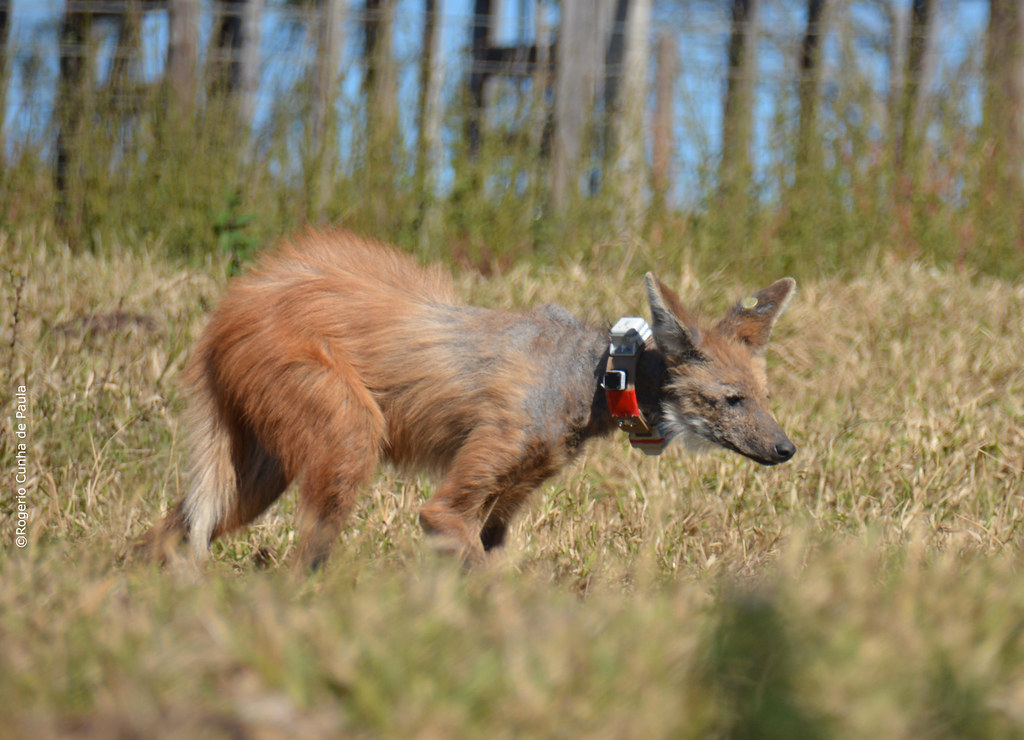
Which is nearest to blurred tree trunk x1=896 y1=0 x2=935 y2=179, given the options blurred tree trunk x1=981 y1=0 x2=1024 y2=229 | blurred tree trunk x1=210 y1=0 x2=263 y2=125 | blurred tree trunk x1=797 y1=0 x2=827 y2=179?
blurred tree trunk x1=981 y1=0 x2=1024 y2=229

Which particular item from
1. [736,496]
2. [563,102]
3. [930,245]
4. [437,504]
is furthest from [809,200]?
[437,504]

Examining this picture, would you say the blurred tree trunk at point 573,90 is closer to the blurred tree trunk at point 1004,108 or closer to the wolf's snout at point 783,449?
the blurred tree trunk at point 1004,108

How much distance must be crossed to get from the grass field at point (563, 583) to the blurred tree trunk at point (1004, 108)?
2436mm

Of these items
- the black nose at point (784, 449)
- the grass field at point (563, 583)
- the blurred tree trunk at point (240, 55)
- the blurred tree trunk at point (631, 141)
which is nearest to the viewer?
the grass field at point (563, 583)

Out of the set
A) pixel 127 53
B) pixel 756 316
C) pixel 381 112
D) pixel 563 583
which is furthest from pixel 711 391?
pixel 127 53

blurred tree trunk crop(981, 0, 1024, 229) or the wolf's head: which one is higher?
blurred tree trunk crop(981, 0, 1024, 229)

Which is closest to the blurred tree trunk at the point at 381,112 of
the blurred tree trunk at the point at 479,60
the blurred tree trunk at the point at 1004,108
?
the blurred tree trunk at the point at 479,60

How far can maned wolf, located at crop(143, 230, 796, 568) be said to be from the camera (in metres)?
3.50

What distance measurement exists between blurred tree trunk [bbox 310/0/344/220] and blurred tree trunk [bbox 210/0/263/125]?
49cm

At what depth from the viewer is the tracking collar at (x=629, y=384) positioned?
360 cm

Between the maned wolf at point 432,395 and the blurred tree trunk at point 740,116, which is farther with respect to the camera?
the blurred tree trunk at point 740,116

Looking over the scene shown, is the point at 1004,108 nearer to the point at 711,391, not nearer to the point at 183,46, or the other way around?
the point at 711,391

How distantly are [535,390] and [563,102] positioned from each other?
4421 mm

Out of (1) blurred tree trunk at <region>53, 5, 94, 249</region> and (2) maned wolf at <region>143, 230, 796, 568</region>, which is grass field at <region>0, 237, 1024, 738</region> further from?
(1) blurred tree trunk at <region>53, 5, 94, 249</region>
